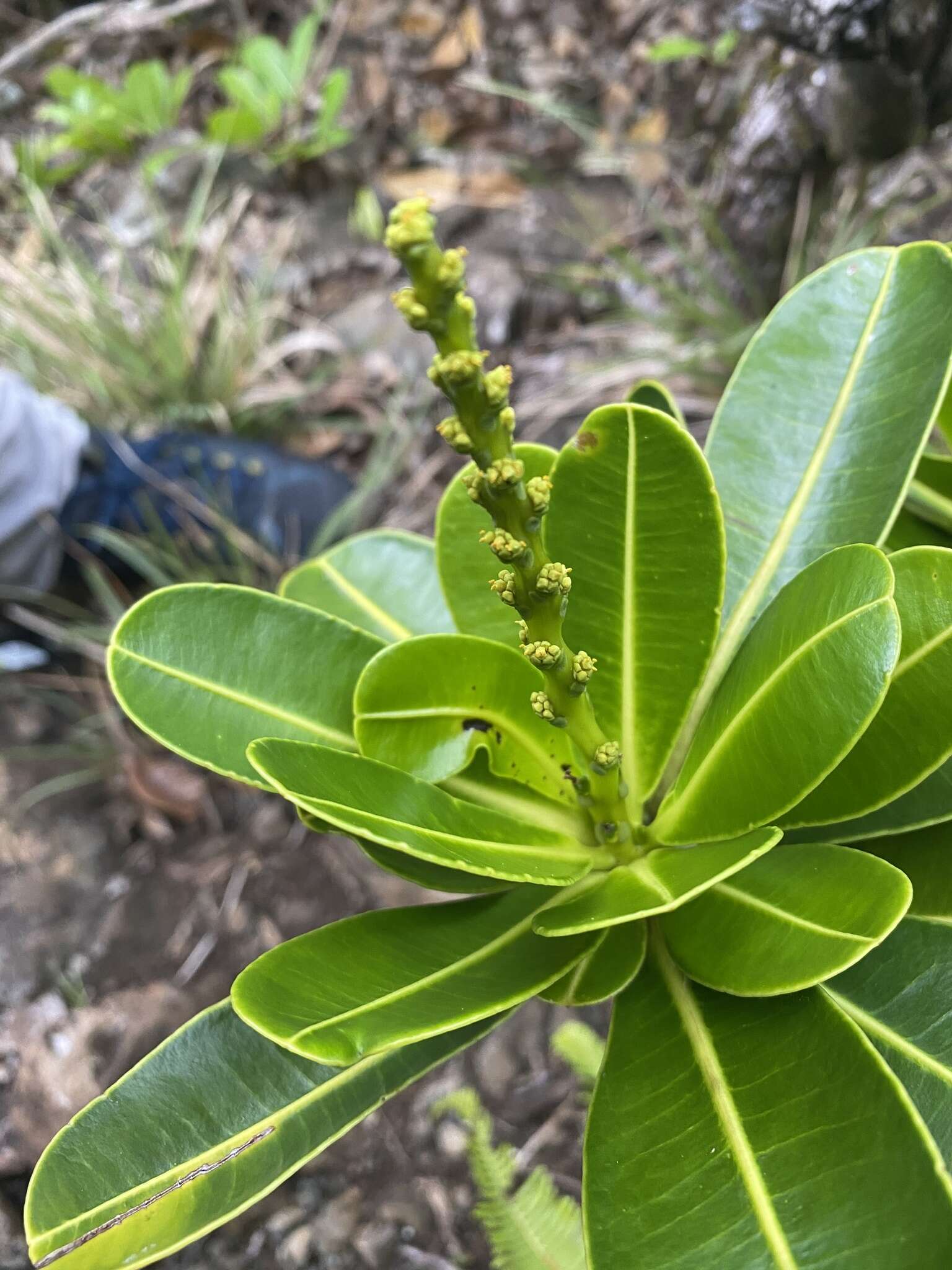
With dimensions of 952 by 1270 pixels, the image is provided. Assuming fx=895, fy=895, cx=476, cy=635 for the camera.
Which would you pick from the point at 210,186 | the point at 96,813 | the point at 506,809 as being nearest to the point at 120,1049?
the point at 96,813

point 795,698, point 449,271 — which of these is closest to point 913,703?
point 795,698

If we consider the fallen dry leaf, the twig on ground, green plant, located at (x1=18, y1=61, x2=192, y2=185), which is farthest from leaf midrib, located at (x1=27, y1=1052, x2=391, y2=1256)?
green plant, located at (x1=18, y1=61, x2=192, y2=185)

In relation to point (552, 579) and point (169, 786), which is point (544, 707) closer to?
point (552, 579)

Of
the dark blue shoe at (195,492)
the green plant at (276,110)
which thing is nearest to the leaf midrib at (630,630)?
the dark blue shoe at (195,492)

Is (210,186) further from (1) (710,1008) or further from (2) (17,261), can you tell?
(1) (710,1008)

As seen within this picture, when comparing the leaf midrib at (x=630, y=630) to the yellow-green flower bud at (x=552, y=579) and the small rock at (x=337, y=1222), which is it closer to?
the yellow-green flower bud at (x=552, y=579)
